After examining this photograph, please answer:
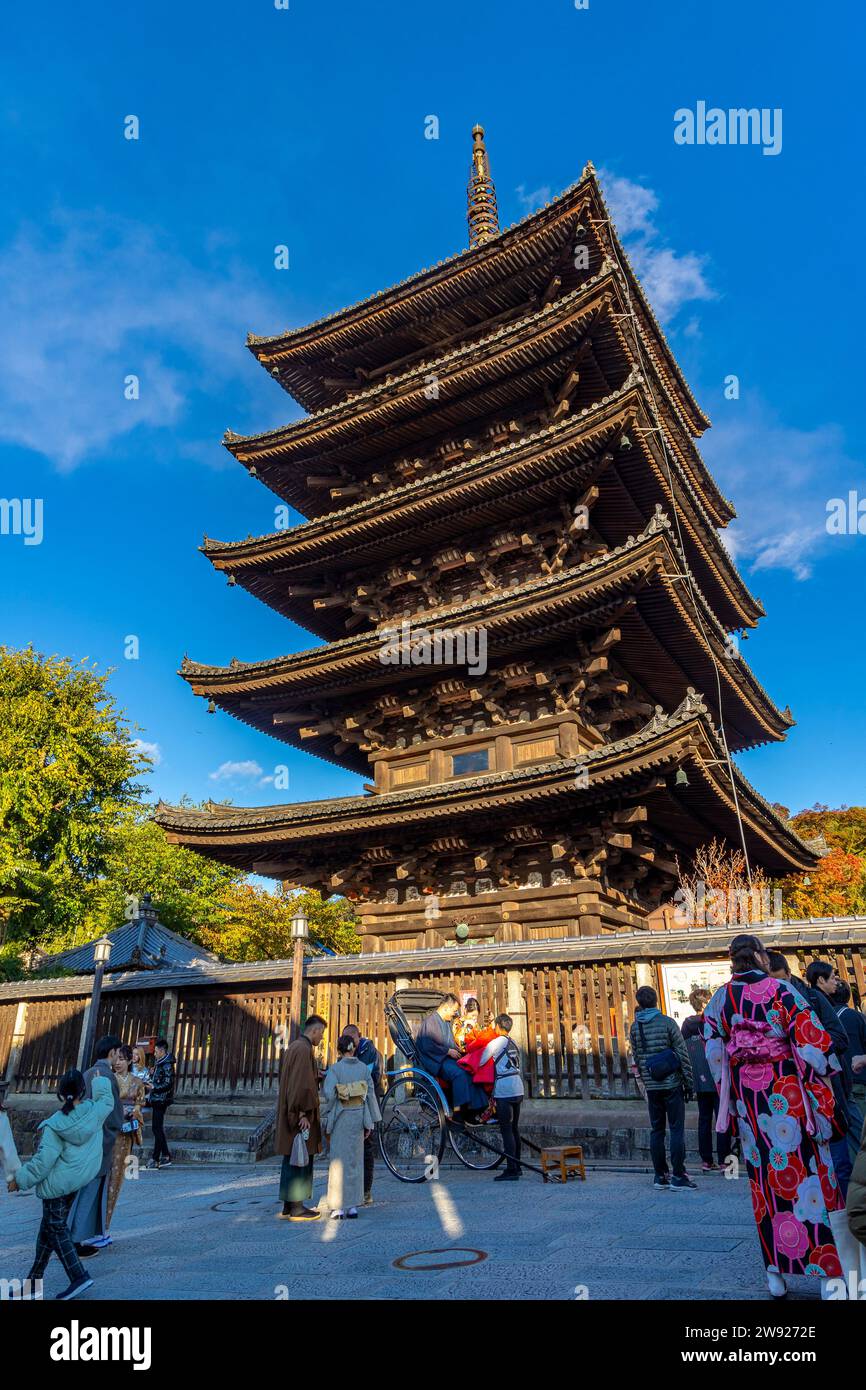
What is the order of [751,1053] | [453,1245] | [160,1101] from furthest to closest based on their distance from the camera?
[160,1101]
[453,1245]
[751,1053]

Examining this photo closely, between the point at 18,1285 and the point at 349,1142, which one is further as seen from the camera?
the point at 349,1142

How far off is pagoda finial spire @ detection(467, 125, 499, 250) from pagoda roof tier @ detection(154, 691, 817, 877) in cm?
1904

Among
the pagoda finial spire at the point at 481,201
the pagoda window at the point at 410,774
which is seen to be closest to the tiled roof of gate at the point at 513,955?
the pagoda window at the point at 410,774

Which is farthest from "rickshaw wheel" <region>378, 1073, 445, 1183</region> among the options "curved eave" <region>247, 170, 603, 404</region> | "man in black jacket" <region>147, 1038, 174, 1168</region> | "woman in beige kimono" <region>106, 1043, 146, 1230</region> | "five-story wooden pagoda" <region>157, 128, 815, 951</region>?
"curved eave" <region>247, 170, 603, 404</region>

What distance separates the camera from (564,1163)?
28.6 ft

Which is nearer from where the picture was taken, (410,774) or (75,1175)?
(75,1175)

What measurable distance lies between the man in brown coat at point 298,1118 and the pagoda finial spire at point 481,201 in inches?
1003

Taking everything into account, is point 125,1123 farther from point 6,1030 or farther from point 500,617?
point 500,617

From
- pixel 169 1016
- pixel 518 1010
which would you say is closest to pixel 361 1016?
pixel 518 1010

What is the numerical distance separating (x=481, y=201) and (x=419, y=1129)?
A: 28.4m

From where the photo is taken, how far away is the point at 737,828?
1850cm
